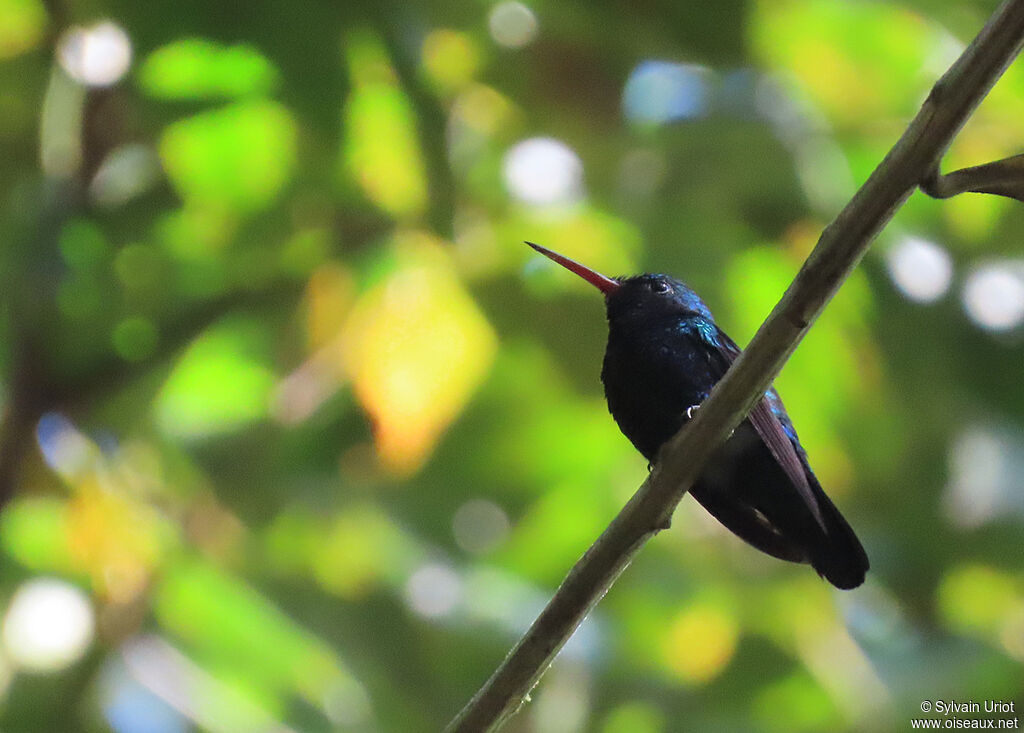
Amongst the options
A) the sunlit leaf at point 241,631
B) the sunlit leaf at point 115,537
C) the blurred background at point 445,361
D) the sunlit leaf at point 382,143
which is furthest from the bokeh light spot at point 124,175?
the sunlit leaf at point 241,631

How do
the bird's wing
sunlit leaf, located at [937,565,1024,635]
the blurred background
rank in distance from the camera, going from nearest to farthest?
the bird's wing < the blurred background < sunlit leaf, located at [937,565,1024,635]

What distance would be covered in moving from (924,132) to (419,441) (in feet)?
8.57

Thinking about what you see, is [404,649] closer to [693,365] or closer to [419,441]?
[419,441]

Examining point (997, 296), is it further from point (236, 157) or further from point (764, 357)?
point (764, 357)

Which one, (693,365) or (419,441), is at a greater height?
(693,365)

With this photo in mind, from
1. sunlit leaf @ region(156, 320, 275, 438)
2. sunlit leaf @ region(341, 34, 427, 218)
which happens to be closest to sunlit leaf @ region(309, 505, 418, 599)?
sunlit leaf @ region(156, 320, 275, 438)

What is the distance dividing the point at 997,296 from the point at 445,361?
2198 mm

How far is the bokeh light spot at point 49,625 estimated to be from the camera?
15.0ft

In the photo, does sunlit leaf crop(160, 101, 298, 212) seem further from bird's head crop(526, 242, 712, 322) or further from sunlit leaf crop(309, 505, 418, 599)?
sunlit leaf crop(309, 505, 418, 599)

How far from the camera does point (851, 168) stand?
14.2ft

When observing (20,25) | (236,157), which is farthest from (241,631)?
(20,25)

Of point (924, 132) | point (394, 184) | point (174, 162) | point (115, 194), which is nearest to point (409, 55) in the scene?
point (394, 184)

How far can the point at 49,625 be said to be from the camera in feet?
15.5

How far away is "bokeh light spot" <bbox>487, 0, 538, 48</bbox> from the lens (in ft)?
13.0
